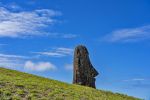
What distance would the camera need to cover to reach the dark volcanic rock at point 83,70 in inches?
2475

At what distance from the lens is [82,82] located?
6266cm

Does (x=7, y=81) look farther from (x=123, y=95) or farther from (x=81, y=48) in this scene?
(x=81, y=48)

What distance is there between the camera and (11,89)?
34.8m

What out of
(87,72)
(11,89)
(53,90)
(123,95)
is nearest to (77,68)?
(87,72)

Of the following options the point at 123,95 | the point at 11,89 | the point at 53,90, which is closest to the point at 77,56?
the point at 123,95

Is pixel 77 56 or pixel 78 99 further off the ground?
pixel 77 56

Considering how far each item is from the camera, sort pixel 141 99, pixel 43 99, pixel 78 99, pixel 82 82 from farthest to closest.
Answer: pixel 82 82 → pixel 141 99 → pixel 78 99 → pixel 43 99

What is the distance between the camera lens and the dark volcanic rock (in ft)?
206

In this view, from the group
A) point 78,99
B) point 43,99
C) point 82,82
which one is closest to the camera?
point 43,99

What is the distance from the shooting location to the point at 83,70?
63.4 m

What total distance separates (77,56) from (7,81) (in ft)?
88.1

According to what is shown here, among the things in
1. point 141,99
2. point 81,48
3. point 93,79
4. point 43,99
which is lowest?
point 43,99

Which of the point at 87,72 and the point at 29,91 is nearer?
the point at 29,91

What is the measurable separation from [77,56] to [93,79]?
4.11m
